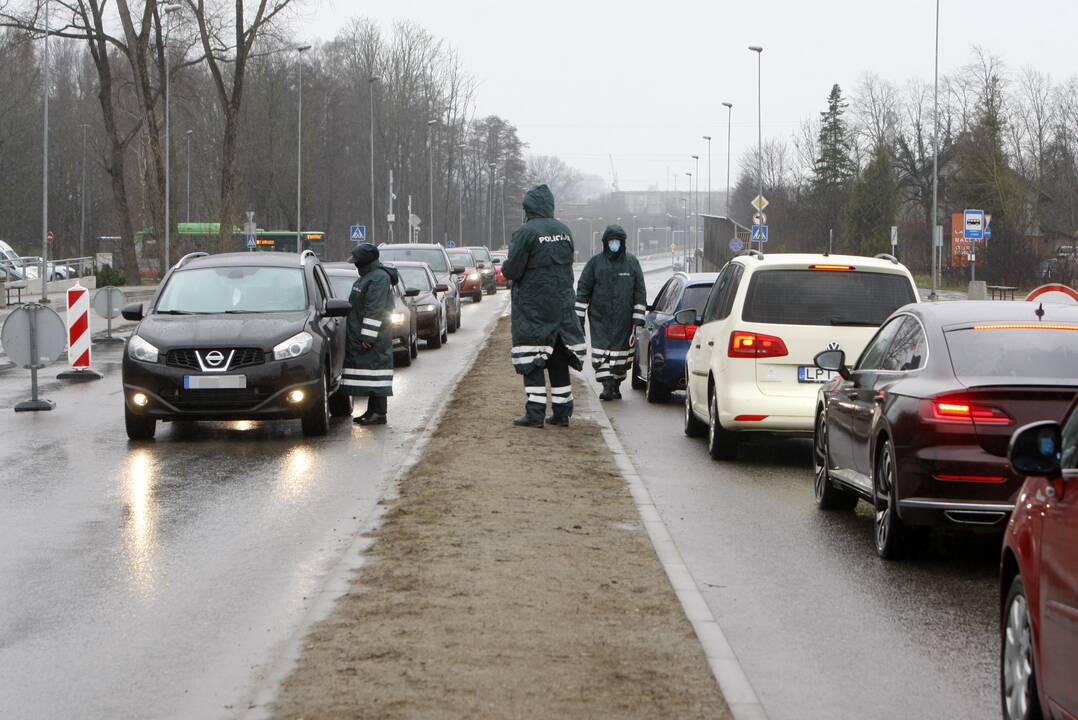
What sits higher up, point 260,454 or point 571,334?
point 571,334

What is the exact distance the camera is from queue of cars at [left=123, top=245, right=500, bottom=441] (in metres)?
14.4

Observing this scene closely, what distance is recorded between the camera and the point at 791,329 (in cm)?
1310

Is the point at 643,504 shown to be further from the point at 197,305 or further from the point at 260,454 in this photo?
the point at 197,305

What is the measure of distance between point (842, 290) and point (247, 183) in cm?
8216

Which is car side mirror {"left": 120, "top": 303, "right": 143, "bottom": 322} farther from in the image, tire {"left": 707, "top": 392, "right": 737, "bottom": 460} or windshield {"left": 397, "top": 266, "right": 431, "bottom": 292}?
windshield {"left": 397, "top": 266, "right": 431, "bottom": 292}

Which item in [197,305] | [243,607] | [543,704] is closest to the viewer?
[543,704]

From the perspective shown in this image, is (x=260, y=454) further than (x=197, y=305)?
No

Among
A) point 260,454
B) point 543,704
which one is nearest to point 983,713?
point 543,704

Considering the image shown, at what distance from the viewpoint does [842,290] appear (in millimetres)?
13195

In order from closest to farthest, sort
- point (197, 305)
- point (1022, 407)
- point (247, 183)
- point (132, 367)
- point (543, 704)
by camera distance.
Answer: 1. point (543, 704)
2. point (1022, 407)
3. point (132, 367)
4. point (197, 305)
5. point (247, 183)

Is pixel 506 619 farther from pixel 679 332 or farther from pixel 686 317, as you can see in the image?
pixel 679 332

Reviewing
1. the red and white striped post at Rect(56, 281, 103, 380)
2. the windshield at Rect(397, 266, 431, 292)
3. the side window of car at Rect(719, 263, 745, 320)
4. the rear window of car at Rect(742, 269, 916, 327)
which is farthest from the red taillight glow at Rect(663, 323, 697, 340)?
the windshield at Rect(397, 266, 431, 292)

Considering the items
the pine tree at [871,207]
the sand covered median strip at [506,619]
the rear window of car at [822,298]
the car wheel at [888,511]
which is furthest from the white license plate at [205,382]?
the pine tree at [871,207]

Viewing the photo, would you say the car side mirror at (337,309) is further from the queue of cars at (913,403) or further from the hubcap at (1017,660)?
the hubcap at (1017,660)
